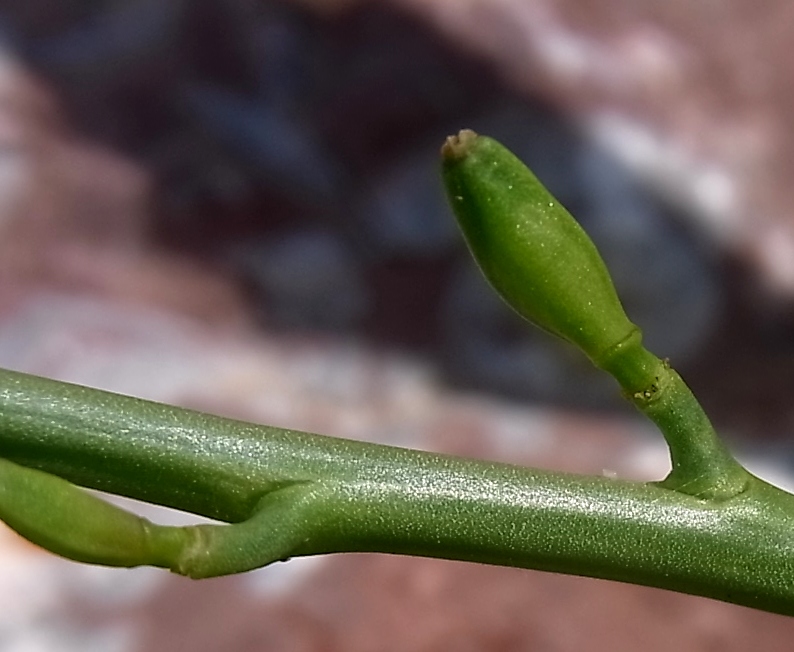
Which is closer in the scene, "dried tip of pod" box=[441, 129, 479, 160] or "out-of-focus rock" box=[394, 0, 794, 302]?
"dried tip of pod" box=[441, 129, 479, 160]

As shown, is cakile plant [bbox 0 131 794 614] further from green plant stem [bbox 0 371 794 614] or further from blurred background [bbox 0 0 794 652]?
blurred background [bbox 0 0 794 652]

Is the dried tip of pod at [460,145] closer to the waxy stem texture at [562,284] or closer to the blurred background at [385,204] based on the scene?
the waxy stem texture at [562,284]

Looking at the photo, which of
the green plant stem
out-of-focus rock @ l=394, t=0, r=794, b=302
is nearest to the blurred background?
out-of-focus rock @ l=394, t=0, r=794, b=302

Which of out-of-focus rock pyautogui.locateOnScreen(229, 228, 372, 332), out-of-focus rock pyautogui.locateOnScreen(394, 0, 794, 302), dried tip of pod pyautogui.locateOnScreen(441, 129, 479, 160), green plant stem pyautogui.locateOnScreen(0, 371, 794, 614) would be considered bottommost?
green plant stem pyautogui.locateOnScreen(0, 371, 794, 614)

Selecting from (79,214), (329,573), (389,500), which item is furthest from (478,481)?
(79,214)

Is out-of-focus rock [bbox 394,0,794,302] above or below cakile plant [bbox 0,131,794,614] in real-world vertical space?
above

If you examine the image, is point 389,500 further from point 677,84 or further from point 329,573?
point 677,84

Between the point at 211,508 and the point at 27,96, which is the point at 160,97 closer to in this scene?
the point at 27,96

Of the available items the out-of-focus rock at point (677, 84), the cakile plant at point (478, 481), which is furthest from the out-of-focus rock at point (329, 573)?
the cakile plant at point (478, 481)
